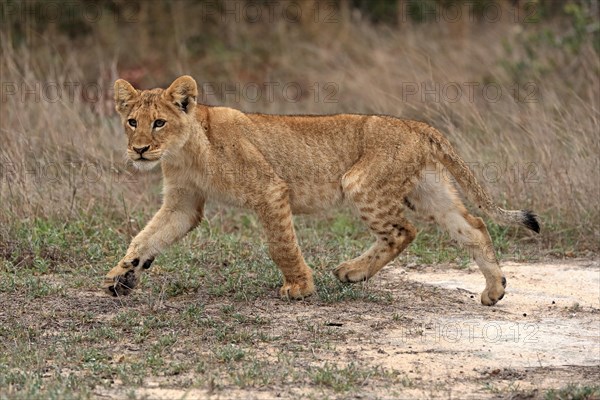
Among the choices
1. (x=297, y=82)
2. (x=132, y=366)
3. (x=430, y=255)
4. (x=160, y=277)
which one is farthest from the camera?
(x=297, y=82)

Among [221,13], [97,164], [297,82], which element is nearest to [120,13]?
[221,13]

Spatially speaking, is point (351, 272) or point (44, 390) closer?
point (44, 390)

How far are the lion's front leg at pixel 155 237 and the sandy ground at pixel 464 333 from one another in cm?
69

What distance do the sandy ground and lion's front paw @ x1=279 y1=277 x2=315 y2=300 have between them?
0.08 metres

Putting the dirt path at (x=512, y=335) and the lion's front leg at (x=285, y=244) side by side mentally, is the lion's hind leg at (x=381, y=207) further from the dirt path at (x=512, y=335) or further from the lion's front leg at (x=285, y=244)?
the dirt path at (x=512, y=335)

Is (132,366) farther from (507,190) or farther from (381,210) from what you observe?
(507,190)

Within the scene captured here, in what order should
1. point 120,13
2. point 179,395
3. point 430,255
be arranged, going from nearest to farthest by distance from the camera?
point 179,395, point 430,255, point 120,13

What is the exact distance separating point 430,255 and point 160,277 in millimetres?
2026

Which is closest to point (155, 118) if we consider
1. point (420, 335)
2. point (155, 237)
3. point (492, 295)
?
point (155, 237)

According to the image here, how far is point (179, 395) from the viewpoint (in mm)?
4844

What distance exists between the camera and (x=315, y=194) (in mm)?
6887

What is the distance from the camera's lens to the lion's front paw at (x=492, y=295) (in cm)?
675

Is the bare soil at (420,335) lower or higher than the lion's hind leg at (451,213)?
lower

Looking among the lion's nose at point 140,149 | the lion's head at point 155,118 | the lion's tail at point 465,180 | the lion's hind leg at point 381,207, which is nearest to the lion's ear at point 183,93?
the lion's head at point 155,118
